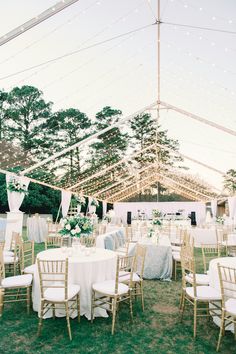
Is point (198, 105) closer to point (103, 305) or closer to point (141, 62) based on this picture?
point (141, 62)

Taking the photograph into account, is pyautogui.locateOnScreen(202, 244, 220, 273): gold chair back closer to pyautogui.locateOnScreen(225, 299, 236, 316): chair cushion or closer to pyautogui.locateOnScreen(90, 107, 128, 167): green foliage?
pyautogui.locateOnScreen(225, 299, 236, 316): chair cushion

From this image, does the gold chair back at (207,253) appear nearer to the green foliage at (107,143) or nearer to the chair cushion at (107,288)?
the chair cushion at (107,288)

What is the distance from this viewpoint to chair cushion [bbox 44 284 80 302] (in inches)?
136

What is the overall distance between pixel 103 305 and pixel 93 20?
484 cm

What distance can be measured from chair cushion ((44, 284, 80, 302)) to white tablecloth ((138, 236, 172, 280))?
280cm

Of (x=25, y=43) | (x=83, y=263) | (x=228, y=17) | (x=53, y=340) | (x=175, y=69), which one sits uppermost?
(x=175, y=69)

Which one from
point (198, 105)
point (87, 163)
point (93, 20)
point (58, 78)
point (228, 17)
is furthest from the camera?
point (87, 163)

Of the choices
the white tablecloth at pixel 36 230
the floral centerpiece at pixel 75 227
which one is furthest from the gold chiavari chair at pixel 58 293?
the white tablecloth at pixel 36 230

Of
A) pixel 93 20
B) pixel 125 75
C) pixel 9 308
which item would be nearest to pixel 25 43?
pixel 93 20

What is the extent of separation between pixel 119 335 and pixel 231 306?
53.7 inches

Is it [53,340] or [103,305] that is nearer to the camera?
[53,340]

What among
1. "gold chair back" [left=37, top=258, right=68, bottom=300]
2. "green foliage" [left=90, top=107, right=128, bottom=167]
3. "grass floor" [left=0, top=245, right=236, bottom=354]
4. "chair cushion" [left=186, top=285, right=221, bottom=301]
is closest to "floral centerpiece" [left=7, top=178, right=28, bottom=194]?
"grass floor" [left=0, top=245, right=236, bottom=354]

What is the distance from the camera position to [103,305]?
13.5 feet

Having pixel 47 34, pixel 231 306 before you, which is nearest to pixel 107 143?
pixel 47 34
